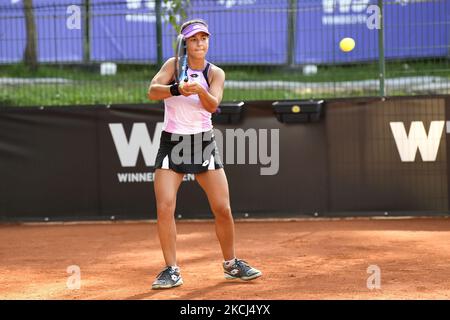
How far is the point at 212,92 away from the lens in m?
7.43

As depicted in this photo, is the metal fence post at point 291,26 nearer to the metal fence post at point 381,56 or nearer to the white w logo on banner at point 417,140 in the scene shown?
the metal fence post at point 381,56

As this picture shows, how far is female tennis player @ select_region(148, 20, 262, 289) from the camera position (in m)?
7.40

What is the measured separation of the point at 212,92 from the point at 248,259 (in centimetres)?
232

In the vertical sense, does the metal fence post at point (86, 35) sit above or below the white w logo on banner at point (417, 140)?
above

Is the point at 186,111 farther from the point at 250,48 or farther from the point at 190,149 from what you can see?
the point at 250,48

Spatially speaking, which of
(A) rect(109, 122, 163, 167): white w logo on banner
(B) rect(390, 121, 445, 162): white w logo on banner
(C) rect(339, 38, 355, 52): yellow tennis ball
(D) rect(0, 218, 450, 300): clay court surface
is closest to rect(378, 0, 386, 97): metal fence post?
(C) rect(339, 38, 355, 52): yellow tennis ball

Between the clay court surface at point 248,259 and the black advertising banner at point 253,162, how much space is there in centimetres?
27

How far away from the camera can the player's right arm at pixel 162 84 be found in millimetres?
7288

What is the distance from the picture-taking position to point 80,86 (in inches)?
583

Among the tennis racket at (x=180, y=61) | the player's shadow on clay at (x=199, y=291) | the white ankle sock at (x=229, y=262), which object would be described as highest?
the tennis racket at (x=180, y=61)

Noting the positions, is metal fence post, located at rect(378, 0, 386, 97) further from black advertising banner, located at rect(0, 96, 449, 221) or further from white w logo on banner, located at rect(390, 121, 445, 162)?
white w logo on banner, located at rect(390, 121, 445, 162)

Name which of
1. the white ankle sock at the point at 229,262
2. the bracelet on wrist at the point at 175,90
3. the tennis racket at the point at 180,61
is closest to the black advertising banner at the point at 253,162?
the white ankle sock at the point at 229,262

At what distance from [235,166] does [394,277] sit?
4819mm

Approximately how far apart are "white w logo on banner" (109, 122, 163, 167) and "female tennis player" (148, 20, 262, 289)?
193 inches
